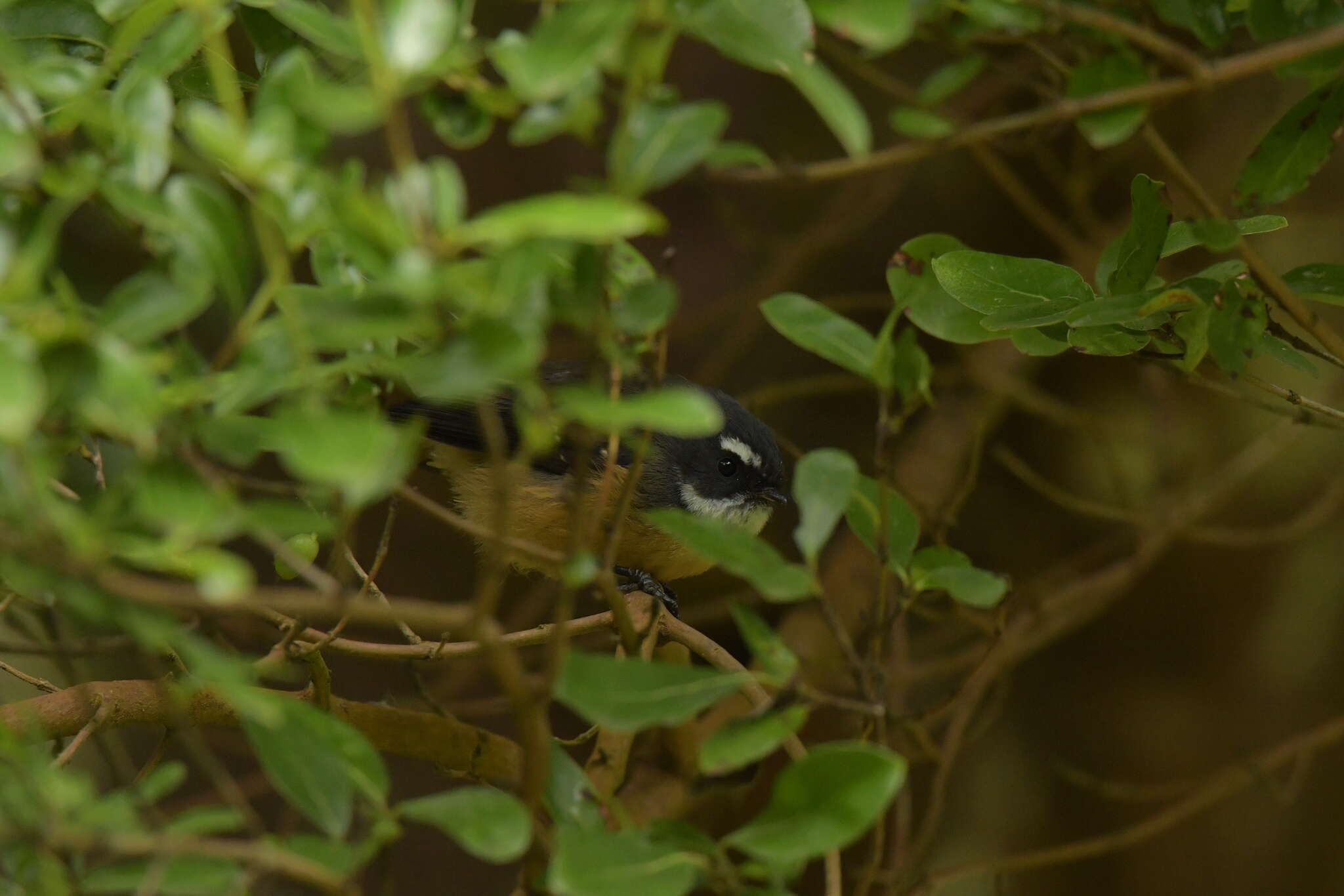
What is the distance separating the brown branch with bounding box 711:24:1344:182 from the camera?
1.21 m

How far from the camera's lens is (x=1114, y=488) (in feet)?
12.0

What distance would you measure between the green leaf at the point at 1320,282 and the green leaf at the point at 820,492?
2.61ft

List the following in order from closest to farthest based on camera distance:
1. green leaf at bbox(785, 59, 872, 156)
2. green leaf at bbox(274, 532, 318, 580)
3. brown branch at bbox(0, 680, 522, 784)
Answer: green leaf at bbox(785, 59, 872, 156) → green leaf at bbox(274, 532, 318, 580) → brown branch at bbox(0, 680, 522, 784)

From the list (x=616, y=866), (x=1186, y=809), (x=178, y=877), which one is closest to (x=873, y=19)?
(x=616, y=866)

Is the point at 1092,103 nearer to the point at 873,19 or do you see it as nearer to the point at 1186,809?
the point at 873,19

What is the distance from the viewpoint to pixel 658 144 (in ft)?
3.09

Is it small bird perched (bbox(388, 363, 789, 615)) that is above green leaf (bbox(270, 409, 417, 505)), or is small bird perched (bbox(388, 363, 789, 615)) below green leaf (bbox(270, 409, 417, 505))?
below

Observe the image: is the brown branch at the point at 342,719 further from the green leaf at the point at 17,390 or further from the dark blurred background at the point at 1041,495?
the dark blurred background at the point at 1041,495

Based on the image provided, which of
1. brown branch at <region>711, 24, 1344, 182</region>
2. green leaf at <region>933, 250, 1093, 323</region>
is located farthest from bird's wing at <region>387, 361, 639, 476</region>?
brown branch at <region>711, 24, 1344, 182</region>

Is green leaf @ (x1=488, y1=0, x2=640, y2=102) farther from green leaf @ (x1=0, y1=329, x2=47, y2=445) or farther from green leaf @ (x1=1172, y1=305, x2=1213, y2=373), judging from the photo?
green leaf @ (x1=1172, y1=305, x2=1213, y2=373)

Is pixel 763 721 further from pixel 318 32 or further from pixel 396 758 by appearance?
pixel 396 758

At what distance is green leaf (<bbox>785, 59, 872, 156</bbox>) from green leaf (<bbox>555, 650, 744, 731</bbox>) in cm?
43

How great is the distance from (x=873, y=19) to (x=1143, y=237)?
2.25 ft

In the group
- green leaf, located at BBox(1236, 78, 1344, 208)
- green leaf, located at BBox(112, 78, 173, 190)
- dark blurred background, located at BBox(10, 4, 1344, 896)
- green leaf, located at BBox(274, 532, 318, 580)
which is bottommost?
dark blurred background, located at BBox(10, 4, 1344, 896)
